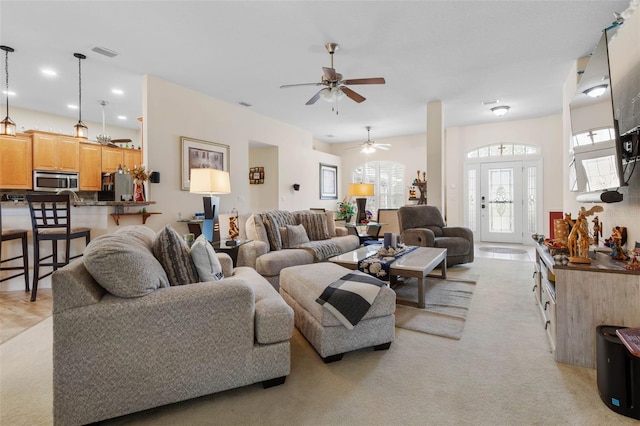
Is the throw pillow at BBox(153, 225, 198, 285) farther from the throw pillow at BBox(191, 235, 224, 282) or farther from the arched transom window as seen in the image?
the arched transom window

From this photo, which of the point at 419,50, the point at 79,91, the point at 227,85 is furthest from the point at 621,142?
the point at 79,91

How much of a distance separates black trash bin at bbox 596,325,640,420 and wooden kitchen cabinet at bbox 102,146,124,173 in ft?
25.2

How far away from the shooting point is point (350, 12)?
2910 millimetres

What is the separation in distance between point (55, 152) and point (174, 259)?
18.9ft

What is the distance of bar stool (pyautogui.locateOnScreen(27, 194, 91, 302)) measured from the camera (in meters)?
3.34

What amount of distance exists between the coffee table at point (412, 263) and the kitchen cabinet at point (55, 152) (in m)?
5.71

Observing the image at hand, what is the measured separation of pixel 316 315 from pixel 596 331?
1624mm

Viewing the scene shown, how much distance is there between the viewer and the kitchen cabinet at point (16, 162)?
5191 mm

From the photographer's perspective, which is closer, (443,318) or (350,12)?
(443,318)

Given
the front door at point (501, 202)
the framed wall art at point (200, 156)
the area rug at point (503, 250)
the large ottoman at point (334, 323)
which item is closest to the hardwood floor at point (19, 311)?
the framed wall art at point (200, 156)

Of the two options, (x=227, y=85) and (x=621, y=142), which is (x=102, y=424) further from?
(x=227, y=85)

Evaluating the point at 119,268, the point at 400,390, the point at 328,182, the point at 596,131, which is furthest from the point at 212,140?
the point at 596,131

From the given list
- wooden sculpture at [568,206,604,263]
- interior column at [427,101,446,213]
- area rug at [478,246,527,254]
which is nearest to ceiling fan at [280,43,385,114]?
wooden sculpture at [568,206,604,263]

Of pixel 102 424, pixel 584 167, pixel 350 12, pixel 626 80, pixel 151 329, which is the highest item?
pixel 350 12
